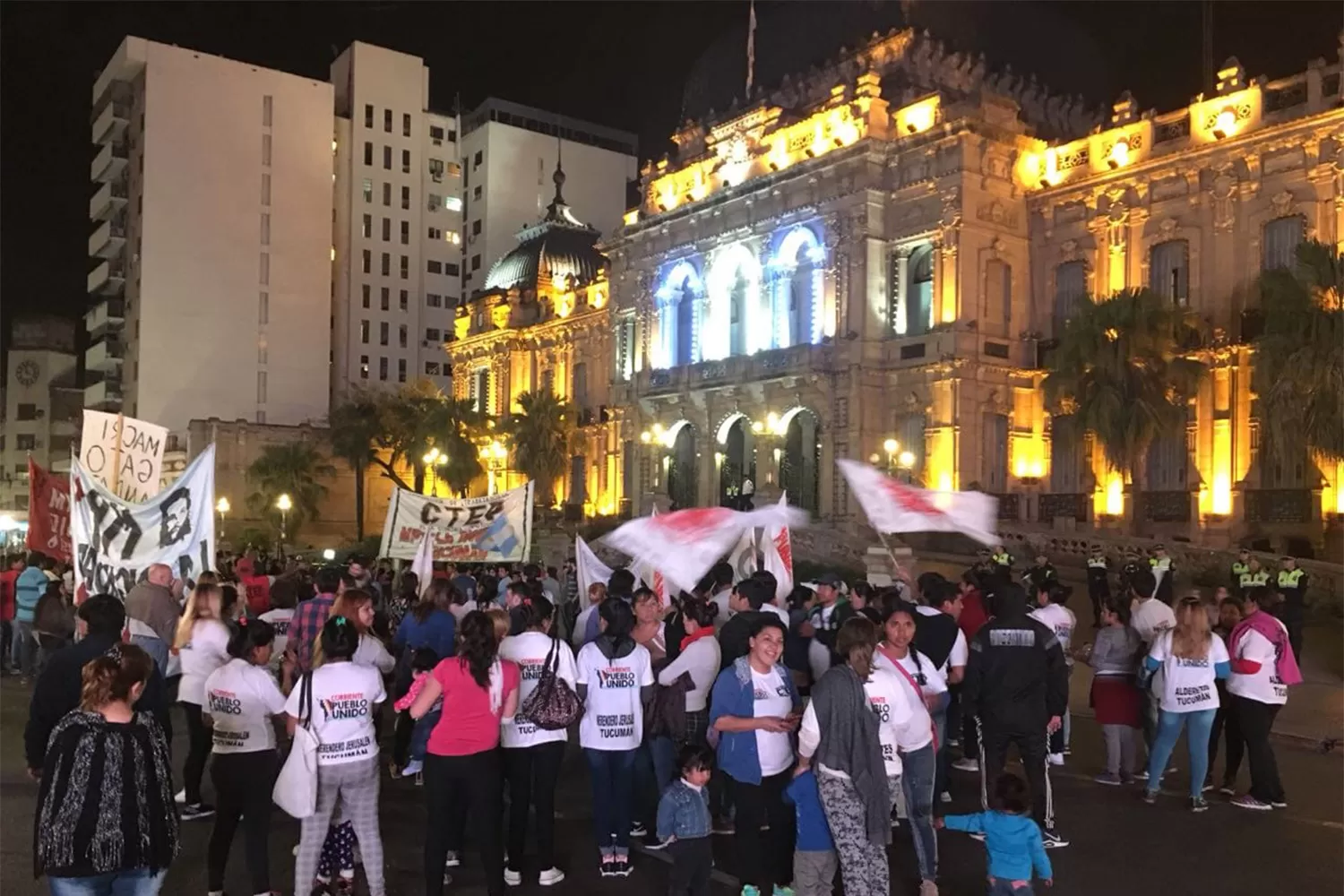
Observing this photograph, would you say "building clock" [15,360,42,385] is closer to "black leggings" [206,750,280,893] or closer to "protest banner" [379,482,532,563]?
"protest banner" [379,482,532,563]

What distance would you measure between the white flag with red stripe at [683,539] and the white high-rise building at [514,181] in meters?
73.0

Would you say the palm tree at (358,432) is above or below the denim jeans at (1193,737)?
above

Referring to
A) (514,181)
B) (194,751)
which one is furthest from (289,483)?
(194,751)

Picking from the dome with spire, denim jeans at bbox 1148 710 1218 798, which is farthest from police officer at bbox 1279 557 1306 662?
the dome with spire

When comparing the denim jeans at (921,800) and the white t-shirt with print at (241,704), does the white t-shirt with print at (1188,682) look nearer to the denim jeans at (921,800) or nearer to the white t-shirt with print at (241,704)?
the denim jeans at (921,800)

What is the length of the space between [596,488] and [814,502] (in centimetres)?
1621

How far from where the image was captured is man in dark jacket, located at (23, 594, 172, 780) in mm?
6441

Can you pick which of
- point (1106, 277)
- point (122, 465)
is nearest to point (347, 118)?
point (1106, 277)

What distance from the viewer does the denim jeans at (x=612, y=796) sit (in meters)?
8.20

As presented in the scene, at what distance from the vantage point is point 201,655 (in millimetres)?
8906

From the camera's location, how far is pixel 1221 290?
1318 inches

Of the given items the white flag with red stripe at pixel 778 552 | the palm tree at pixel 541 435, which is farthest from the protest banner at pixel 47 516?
the palm tree at pixel 541 435

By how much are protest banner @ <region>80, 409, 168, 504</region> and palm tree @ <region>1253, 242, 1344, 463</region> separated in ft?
78.0

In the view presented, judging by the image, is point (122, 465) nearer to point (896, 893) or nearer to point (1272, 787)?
point (896, 893)
